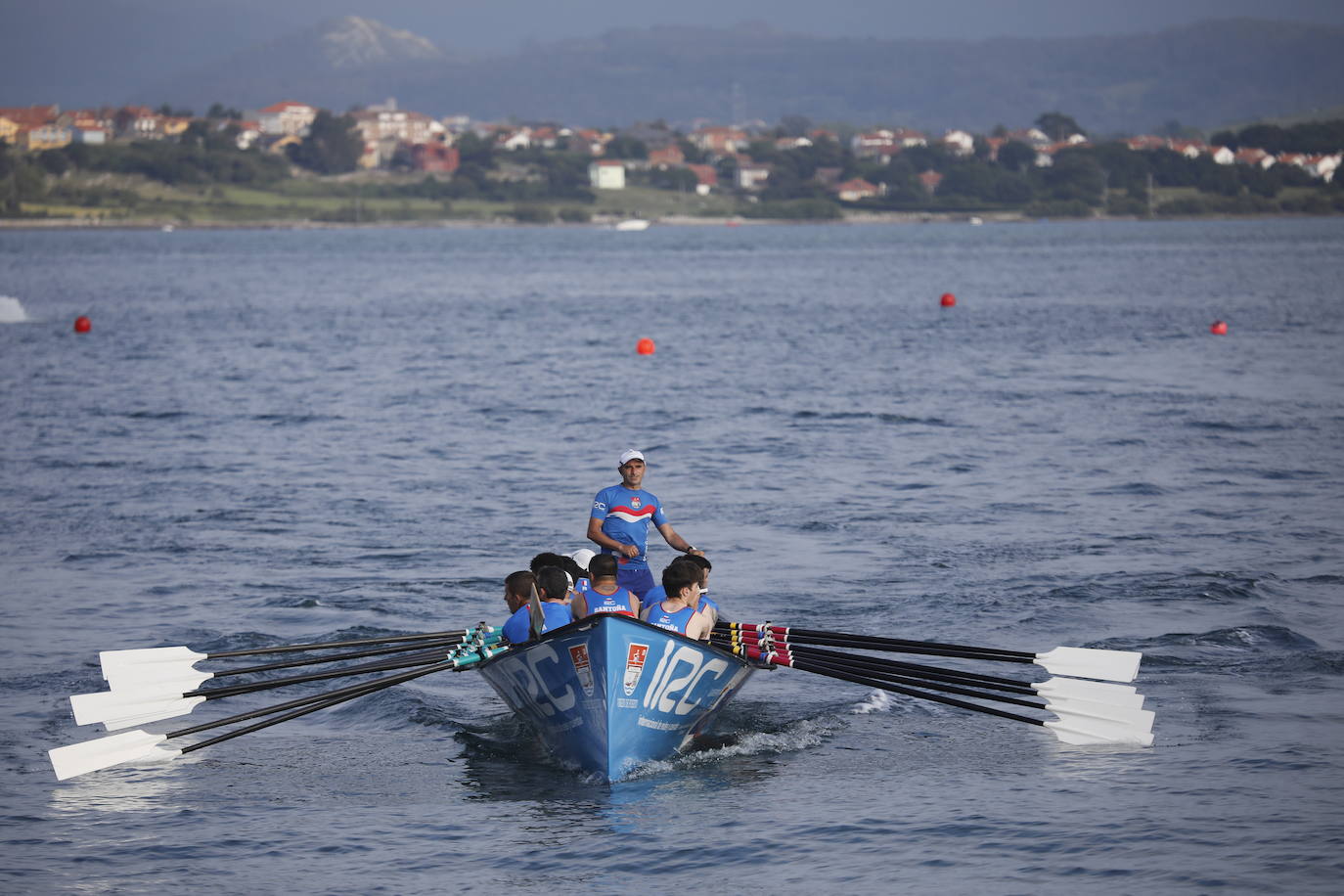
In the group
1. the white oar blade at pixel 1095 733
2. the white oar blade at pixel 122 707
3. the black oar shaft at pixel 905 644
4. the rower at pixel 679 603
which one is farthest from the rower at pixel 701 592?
the white oar blade at pixel 122 707

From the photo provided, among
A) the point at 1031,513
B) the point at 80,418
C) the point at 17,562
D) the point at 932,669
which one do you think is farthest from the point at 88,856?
the point at 80,418

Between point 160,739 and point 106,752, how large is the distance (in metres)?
0.48

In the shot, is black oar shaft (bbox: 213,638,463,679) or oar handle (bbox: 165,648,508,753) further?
black oar shaft (bbox: 213,638,463,679)

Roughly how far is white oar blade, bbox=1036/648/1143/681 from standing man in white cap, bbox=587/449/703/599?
386cm

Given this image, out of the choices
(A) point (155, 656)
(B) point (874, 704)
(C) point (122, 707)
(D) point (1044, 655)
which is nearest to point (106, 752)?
(C) point (122, 707)

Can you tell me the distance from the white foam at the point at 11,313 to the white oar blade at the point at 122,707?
61160mm

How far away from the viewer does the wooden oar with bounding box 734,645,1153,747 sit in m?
14.0

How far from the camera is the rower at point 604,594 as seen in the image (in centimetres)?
1325

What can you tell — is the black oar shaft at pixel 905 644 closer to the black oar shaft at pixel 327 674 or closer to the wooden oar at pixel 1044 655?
the wooden oar at pixel 1044 655

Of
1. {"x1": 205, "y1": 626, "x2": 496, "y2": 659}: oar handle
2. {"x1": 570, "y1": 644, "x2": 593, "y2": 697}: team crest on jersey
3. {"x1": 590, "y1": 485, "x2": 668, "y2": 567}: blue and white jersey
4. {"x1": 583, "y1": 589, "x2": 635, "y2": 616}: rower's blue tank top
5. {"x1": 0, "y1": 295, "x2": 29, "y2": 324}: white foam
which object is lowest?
{"x1": 205, "y1": 626, "x2": 496, "y2": 659}: oar handle

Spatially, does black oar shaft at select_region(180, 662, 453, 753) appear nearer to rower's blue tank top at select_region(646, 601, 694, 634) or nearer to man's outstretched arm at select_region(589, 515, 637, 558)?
rower's blue tank top at select_region(646, 601, 694, 634)

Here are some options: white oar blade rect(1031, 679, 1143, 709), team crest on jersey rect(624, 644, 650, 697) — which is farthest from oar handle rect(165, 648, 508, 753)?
white oar blade rect(1031, 679, 1143, 709)

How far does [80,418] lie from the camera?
127 ft

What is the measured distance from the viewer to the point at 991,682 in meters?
14.3
